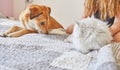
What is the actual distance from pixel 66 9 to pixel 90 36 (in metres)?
1.29

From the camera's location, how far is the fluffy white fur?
120 centimetres

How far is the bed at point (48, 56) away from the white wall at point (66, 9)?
3.48ft

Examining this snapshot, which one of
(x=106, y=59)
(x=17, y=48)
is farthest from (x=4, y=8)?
(x=106, y=59)

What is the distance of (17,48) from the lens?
120 cm

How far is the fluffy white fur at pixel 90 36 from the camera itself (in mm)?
1196

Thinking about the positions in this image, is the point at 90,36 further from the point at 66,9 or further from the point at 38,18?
the point at 66,9

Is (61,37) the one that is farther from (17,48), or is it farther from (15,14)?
(15,14)

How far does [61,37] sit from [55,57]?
1.52 ft

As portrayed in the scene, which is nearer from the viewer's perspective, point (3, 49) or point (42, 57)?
point (42, 57)

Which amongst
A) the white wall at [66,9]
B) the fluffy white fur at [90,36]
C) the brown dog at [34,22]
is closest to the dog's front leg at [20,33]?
the brown dog at [34,22]

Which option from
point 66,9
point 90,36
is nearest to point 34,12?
point 90,36

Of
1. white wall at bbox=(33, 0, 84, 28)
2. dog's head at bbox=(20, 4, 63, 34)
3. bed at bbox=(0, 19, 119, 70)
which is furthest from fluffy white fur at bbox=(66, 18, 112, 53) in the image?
white wall at bbox=(33, 0, 84, 28)

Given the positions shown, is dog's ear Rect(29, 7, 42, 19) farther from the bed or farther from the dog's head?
the bed

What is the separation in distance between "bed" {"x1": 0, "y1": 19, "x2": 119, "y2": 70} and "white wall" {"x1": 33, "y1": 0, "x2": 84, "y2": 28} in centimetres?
106
